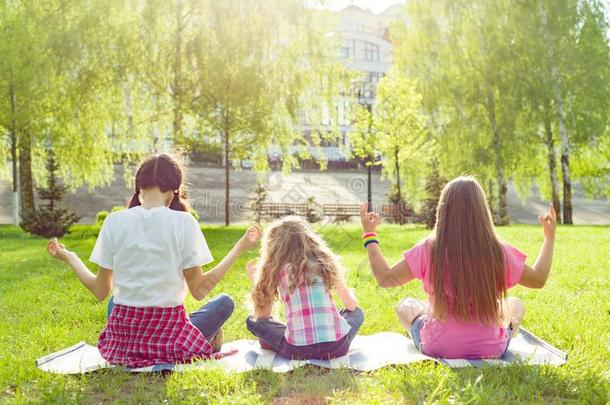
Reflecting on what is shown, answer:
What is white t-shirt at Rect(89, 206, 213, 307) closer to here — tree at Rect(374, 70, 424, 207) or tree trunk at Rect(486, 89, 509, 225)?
tree trunk at Rect(486, 89, 509, 225)

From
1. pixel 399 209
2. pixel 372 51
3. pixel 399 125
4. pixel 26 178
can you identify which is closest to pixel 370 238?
pixel 26 178

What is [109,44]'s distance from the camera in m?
18.4

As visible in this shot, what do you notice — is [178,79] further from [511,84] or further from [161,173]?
[161,173]

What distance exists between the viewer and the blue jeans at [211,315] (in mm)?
4231

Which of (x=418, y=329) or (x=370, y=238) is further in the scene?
(x=418, y=329)

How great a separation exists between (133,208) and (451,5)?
73.3 feet

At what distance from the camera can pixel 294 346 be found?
4.14 m

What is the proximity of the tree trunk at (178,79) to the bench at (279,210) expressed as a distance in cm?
553

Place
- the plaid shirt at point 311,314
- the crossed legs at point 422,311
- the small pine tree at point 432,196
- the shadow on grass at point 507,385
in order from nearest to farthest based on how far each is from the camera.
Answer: the shadow on grass at point 507,385, the plaid shirt at point 311,314, the crossed legs at point 422,311, the small pine tree at point 432,196

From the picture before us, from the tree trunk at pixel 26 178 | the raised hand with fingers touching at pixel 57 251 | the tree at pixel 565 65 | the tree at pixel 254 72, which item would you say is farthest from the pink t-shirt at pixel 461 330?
the tree at pixel 565 65

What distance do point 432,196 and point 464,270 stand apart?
18056 mm

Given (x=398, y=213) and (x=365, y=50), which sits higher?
(x=365, y=50)

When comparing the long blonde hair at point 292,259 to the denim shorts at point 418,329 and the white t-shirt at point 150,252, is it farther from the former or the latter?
the denim shorts at point 418,329

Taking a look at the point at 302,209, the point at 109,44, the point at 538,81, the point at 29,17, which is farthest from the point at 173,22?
the point at 538,81
